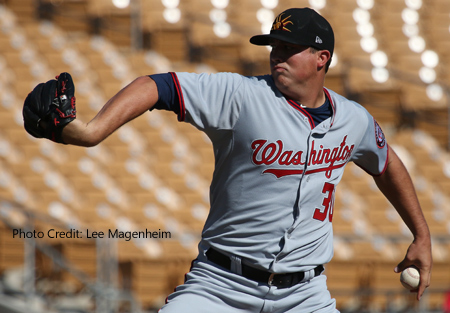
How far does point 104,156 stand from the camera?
908cm

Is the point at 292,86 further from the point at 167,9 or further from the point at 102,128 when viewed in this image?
the point at 167,9

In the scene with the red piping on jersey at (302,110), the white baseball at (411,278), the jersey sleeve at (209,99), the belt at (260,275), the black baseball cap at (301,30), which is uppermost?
the black baseball cap at (301,30)

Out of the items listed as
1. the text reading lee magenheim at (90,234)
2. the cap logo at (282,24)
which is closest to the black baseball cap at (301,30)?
the cap logo at (282,24)

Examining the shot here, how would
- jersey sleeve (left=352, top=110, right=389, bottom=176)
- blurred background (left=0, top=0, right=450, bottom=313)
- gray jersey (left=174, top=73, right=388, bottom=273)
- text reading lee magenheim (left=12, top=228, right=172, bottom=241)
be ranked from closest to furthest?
gray jersey (left=174, top=73, right=388, bottom=273), jersey sleeve (left=352, top=110, right=389, bottom=176), text reading lee magenheim (left=12, top=228, right=172, bottom=241), blurred background (left=0, top=0, right=450, bottom=313)

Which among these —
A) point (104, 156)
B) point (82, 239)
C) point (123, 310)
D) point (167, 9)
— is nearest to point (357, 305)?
point (123, 310)

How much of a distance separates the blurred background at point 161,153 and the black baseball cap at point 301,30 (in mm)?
4136

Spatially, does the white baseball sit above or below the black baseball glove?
below

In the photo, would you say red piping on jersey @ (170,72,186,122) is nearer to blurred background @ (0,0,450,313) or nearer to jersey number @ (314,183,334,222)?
jersey number @ (314,183,334,222)

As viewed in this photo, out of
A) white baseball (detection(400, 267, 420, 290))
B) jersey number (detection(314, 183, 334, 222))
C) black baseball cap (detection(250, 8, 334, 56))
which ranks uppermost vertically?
black baseball cap (detection(250, 8, 334, 56))

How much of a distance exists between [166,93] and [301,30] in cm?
62

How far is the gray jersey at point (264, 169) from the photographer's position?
2473 millimetres

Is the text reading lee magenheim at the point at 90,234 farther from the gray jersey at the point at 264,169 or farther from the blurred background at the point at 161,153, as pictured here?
the gray jersey at the point at 264,169

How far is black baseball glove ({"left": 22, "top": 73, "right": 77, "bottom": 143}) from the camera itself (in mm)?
2037

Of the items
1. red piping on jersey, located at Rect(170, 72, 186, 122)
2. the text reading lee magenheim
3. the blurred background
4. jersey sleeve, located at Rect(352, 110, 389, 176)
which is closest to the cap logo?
red piping on jersey, located at Rect(170, 72, 186, 122)
